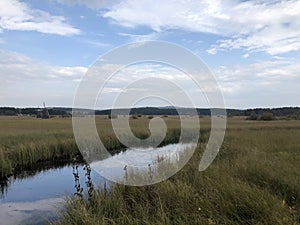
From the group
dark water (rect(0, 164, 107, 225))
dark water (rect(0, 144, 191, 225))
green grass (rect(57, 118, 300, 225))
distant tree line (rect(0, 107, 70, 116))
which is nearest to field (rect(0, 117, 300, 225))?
green grass (rect(57, 118, 300, 225))

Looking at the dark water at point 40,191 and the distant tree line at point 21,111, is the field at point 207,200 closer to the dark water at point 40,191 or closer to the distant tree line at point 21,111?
the dark water at point 40,191

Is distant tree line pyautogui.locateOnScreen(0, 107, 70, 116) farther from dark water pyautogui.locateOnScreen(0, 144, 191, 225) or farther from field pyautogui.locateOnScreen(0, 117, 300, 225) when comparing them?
field pyautogui.locateOnScreen(0, 117, 300, 225)

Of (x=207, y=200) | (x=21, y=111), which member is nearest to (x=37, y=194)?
(x=207, y=200)

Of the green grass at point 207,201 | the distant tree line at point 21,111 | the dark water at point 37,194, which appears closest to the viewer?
the green grass at point 207,201

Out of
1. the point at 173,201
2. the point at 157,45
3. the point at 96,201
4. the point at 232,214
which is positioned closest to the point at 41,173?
the point at 157,45

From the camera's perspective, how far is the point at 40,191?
45.1 ft

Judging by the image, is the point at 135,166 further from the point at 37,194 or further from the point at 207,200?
the point at 207,200

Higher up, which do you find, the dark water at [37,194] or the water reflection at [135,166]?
the water reflection at [135,166]

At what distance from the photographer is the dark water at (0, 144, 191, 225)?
952cm

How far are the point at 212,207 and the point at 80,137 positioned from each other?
19.1 m

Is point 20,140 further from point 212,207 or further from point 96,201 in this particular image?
point 212,207

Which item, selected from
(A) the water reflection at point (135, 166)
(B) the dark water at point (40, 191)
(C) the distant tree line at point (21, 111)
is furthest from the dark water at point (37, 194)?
(C) the distant tree line at point (21, 111)

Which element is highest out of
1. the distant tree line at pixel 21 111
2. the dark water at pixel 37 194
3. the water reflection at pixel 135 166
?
the distant tree line at pixel 21 111

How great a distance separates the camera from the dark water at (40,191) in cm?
952
